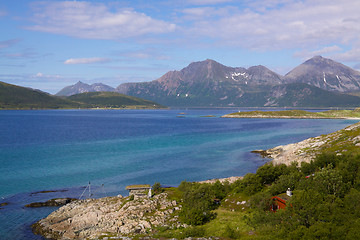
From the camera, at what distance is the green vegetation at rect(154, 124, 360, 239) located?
86.2 ft

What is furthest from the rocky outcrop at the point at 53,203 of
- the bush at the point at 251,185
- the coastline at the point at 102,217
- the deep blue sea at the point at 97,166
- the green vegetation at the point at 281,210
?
the bush at the point at 251,185

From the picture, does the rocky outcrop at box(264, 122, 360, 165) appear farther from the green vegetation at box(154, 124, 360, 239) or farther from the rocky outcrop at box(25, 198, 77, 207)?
the rocky outcrop at box(25, 198, 77, 207)

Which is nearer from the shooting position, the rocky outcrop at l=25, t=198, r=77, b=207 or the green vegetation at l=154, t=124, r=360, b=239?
the green vegetation at l=154, t=124, r=360, b=239

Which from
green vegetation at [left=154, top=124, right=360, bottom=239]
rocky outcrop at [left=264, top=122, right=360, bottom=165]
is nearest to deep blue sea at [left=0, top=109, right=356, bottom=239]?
rocky outcrop at [left=264, top=122, right=360, bottom=165]

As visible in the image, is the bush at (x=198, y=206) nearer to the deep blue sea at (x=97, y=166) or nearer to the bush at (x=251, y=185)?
the bush at (x=251, y=185)

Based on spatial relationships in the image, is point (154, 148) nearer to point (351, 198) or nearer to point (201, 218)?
point (201, 218)

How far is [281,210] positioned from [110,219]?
73.2 ft

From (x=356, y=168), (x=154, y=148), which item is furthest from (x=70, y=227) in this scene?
(x=154, y=148)

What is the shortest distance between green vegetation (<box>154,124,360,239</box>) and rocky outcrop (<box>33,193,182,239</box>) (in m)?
2.39

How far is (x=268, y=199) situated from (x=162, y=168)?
142 ft

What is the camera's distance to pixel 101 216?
3997 centimetres

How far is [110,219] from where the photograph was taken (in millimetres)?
38969

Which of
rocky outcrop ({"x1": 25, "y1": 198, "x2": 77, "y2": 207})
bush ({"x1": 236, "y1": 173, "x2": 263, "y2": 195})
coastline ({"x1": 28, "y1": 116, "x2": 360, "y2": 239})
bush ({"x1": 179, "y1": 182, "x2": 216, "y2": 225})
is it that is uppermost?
bush ({"x1": 236, "y1": 173, "x2": 263, "y2": 195})

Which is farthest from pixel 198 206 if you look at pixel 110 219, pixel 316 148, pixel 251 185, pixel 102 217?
pixel 316 148
